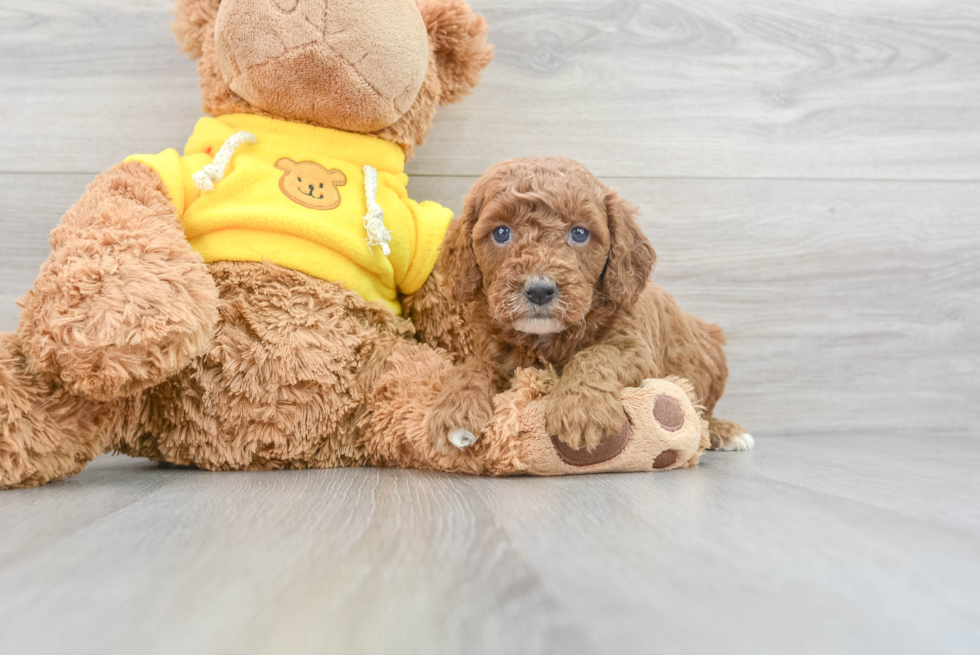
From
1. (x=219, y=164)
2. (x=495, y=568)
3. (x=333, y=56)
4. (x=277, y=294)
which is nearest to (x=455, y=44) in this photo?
(x=333, y=56)

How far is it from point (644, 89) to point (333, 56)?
856 millimetres

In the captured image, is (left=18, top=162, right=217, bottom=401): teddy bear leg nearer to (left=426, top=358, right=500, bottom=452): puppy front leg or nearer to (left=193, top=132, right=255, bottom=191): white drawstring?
(left=193, top=132, right=255, bottom=191): white drawstring

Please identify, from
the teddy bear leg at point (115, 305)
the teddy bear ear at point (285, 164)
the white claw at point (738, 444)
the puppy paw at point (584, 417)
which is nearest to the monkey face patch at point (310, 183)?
the teddy bear ear at point (285, 164)

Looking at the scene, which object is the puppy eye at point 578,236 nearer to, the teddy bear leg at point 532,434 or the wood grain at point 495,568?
the teddy bear leg at point 532,434

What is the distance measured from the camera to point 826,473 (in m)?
1.16

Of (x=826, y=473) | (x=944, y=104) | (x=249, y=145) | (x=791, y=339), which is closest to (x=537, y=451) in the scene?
(x=826, y=473)

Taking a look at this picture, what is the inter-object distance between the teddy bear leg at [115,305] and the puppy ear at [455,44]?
0.66m

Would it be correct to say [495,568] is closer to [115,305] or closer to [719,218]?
[115,305]

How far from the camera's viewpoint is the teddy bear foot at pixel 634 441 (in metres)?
1.07

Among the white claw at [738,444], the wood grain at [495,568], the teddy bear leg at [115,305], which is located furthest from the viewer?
the white claw at [738,444]

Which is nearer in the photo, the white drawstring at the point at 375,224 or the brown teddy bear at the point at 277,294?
the brown teddy bear at the point at 277,294

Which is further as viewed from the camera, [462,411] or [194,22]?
[194,22]

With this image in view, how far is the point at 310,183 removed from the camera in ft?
4.26

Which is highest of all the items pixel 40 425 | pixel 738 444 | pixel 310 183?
pixel 310 183
